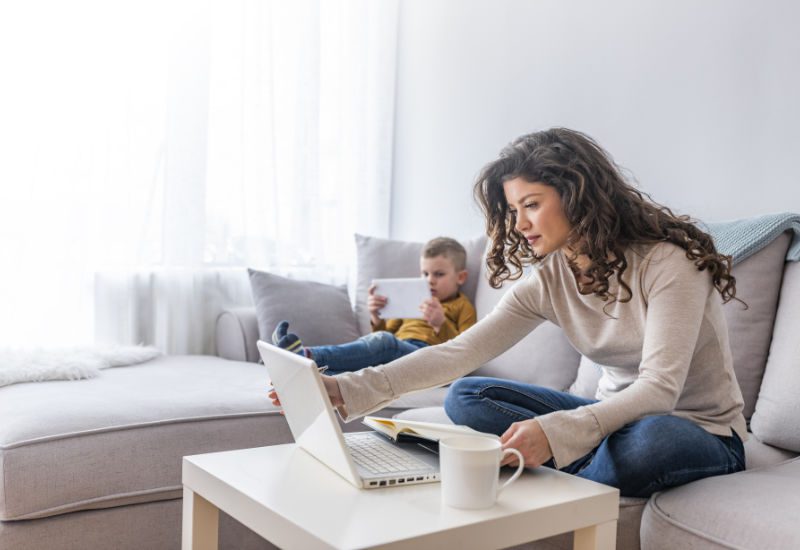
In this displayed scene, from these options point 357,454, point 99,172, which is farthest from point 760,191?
point 99,172

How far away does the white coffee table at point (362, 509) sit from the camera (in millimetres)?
917

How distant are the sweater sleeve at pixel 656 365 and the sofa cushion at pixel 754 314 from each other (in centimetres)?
47

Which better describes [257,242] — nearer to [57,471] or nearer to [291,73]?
[291,73]

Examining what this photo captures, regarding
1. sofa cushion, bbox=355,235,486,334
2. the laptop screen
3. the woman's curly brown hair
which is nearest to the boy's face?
sofa cushion, bbox=355,235,486,334

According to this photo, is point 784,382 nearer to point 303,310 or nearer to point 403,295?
point 403,295

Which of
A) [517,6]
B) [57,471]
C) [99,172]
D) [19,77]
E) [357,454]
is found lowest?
[57,471]

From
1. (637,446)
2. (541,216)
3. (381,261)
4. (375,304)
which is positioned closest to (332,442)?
(637,446)

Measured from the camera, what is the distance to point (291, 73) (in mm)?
3020

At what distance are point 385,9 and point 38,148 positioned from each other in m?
1.57

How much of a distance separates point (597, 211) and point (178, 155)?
1721 mm

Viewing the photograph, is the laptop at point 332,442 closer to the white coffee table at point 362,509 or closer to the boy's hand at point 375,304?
the white coffee table at point 362,509

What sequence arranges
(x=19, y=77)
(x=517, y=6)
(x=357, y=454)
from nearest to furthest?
1. (x=357, y=454)
2. (x=19, y=77)
3. (x=517, y=6)

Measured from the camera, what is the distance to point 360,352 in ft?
7.27

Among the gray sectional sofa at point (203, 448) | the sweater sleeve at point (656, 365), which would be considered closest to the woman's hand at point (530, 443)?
the sweater sleeve at point (656, 365)
